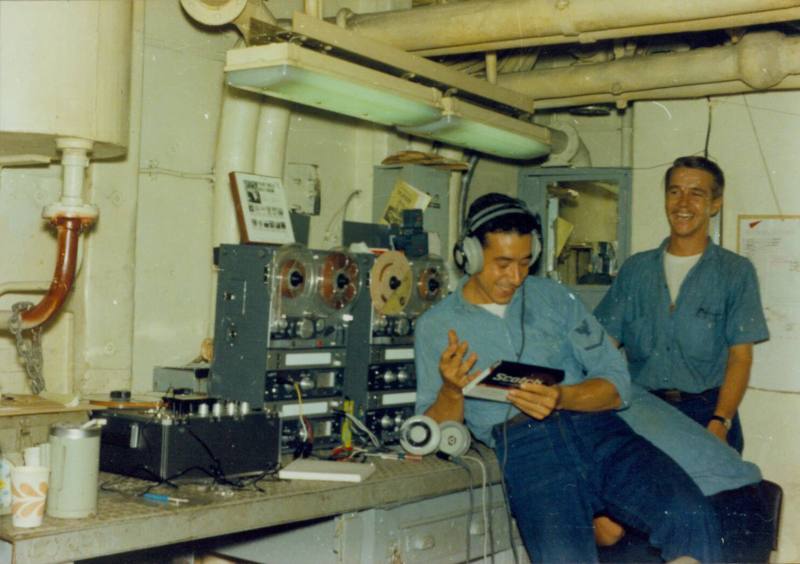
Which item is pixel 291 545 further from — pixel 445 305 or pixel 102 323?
pixel 102 323

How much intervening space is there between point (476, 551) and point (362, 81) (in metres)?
1.44

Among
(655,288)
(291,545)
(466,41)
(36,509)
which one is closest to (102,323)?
(291,545)

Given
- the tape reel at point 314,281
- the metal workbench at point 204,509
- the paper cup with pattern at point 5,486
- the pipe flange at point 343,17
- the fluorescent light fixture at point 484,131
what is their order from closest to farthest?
the metal workbench at point 204,509 < the paper cup with pattern at point 5,486 < the tape reel at point 314,281 < the fluorescent light fixture at point 484,131 < the pipe flange at point 343,17

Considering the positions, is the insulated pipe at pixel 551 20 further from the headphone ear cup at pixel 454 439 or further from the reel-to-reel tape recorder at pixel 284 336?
the headphone ear cup at pixel 454 439

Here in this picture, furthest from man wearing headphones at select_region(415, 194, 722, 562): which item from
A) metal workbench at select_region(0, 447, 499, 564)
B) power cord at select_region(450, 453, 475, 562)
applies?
metal workbench at select_region(0, 447, 499, 564)

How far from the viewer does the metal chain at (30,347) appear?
9.21ft

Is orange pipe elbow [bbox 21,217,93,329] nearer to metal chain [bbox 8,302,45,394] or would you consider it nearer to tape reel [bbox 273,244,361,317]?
metal chain [bbox 8,302,45,394]

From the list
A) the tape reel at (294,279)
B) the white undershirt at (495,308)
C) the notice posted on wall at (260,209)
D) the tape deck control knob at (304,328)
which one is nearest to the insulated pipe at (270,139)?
the notice posted on wall at (260,209)

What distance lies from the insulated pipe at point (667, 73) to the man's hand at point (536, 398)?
175 cm

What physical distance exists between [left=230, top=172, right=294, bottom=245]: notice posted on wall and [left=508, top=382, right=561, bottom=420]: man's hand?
3.31 ft

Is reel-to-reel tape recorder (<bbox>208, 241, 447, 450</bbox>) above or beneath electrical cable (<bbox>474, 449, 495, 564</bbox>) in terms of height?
above

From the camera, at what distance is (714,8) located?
3.04m

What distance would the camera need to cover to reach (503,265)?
2.94m

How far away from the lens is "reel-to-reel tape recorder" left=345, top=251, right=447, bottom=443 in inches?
127
